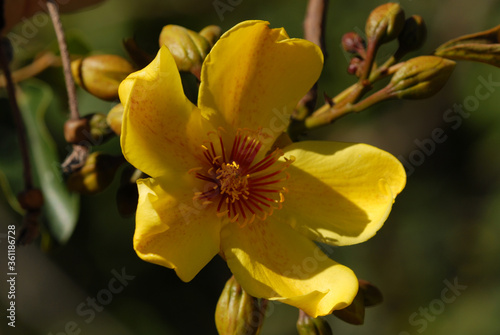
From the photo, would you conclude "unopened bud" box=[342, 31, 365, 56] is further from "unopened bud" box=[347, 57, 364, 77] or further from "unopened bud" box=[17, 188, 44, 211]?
"unopened bud" box=[17, 188, 44, 211]

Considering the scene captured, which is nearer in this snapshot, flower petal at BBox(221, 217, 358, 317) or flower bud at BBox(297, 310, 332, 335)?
flower petal at BBox(221, 217, 358, 317)

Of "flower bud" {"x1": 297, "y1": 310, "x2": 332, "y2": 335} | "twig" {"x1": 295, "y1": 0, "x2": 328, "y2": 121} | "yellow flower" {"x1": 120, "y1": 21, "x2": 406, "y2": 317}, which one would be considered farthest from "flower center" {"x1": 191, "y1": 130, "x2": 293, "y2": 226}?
"flower bud" {"x1": 297, "y1": 310, "x2": 332, "y2": 335}

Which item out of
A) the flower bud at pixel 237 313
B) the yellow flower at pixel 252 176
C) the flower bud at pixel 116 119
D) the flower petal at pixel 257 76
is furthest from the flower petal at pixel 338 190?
the flower bud at pixel 116 119

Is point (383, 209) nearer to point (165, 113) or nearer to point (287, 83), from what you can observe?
point (287, 83)

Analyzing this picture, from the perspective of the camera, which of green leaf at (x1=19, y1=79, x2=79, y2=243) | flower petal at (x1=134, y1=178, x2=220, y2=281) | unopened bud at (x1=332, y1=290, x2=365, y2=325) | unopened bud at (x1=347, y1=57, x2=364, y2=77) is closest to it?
flower petal at (x1=134, y1=178, x2=220, y2=281)

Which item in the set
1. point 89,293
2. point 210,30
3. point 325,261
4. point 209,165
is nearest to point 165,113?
point 209,165

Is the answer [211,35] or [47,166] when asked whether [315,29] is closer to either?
[211,35]

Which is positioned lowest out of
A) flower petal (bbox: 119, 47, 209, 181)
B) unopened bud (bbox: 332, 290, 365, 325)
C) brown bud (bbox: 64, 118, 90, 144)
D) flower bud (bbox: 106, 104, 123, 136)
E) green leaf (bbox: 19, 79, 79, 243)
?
green leaf (bbox: 19, 79, 79, 243)
